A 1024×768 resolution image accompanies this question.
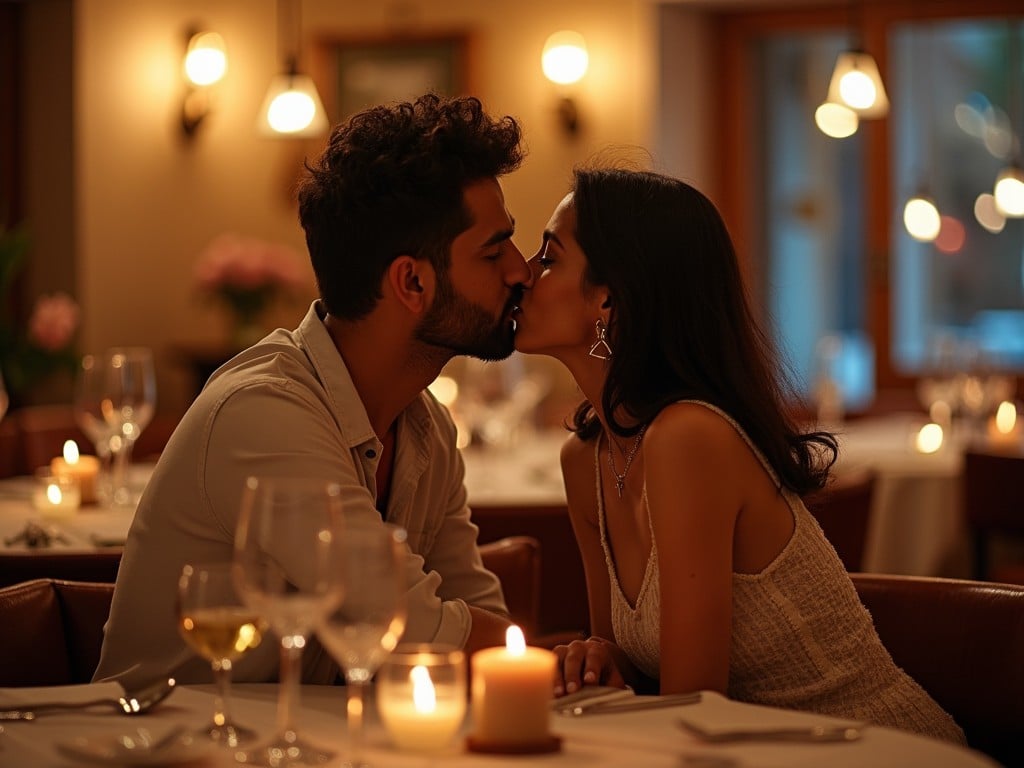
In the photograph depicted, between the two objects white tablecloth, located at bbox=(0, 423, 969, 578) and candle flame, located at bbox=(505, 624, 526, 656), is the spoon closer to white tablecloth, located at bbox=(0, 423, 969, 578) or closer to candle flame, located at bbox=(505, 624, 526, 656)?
candle flame, located at bbox=(505, 624, 526, 656)

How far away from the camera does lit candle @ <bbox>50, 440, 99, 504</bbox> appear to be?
3391 mm

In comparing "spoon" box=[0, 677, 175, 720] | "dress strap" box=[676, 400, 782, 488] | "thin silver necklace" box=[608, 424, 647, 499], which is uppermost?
"dress strap" box=[676, 400, 782, 488]

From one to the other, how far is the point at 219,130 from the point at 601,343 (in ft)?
18.0

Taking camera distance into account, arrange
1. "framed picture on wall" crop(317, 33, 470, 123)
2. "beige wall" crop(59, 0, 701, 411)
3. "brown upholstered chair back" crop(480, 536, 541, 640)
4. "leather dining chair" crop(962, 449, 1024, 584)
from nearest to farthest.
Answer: "brown upholstered chair back" crop(480, 536, 541, 640) → "leather dining chair" crop(962, 449, 1024, 584) → "beige wall" crop(59, 0, 701, 411) → "framed picture on wall" crop(317, 33, 470, 123)

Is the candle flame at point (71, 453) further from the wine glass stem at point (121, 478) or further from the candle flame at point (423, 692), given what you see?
the candle flame at point (423, 692)

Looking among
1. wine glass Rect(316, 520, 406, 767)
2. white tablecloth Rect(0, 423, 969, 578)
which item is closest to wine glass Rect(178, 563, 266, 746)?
wine glass Rect(316, 520, 406, 767)

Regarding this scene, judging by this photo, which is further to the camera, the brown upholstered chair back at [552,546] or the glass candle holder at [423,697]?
the brown upholstered chair back at [552,546]

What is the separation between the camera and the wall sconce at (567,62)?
6641mm

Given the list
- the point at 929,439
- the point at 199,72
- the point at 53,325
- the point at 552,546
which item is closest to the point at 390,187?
the point at 552,546

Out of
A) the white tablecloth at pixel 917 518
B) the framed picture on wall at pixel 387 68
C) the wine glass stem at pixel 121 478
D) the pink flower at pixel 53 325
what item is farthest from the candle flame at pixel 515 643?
the framed picture on wall at pixel 387 68

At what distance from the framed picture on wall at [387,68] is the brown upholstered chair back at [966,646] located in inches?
204

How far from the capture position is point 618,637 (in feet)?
6.88

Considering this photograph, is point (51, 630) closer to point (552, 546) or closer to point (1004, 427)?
point (552, 546)

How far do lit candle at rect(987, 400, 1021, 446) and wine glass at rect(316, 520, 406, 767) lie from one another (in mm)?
3859
